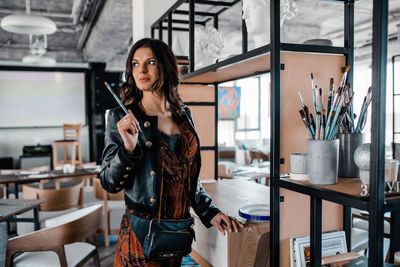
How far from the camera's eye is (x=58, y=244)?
2.04 m

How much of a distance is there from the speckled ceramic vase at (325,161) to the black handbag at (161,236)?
0.52 meters

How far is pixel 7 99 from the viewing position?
913cm

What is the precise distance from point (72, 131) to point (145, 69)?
880 cm

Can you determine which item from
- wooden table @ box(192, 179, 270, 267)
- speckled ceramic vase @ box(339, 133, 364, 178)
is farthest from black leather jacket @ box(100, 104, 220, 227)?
speckled ceramic vase @ box(339, 133, 364, 178)

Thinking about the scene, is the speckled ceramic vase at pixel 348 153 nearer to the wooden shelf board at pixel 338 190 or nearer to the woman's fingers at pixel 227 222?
the wooden shelf board at pixel 338 190

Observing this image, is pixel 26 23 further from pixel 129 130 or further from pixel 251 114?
pixel 251 114

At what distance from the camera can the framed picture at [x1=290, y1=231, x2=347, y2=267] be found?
1214 mm

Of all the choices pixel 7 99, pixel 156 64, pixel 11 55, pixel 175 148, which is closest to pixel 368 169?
pixel 175 148

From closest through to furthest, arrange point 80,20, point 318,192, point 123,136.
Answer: point 318,192, point 123,136, point 80,20

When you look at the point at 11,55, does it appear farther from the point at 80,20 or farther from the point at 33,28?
the point at 33,28

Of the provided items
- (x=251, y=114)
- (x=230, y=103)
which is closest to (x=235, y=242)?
(x=230, y=103)

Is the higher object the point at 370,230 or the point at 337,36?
the point at 337,36

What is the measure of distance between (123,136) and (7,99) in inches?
366

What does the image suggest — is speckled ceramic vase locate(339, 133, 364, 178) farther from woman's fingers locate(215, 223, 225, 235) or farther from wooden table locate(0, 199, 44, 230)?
wooden table locate(0, 199, 44, 230)
